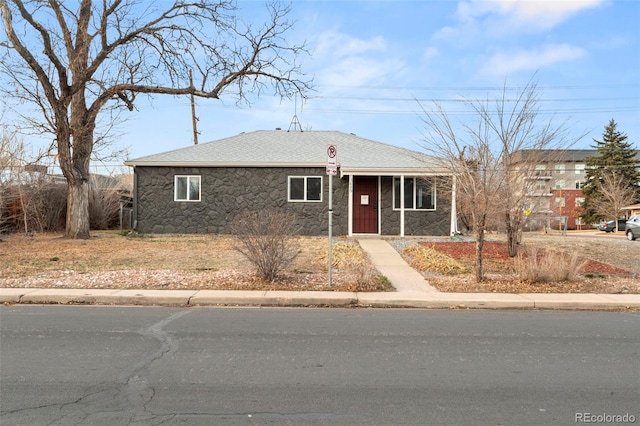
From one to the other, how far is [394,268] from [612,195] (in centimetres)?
5245

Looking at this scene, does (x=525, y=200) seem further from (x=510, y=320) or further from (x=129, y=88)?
(x=129, y=88)

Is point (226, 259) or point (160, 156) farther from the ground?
point (160, 156)

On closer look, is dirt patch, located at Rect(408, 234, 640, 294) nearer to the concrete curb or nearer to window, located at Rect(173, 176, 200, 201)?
the concrete curb

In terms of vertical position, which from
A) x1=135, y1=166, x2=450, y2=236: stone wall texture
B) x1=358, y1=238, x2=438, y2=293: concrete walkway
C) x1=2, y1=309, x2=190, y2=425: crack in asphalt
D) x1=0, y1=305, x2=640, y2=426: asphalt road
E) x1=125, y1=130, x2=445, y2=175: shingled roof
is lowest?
x1=0, y1=305, x2=640, y2=426: asphalt road

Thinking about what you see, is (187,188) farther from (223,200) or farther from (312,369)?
(312,369)

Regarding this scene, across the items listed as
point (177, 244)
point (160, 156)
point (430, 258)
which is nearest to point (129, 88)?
point (160, 156)

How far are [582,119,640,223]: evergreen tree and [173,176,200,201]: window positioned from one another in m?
54.3

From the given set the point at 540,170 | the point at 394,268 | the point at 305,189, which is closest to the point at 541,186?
the point at 540,170

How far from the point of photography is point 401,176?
18.3m

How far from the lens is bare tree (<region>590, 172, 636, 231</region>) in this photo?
53.4m

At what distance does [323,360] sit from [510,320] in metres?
3.83

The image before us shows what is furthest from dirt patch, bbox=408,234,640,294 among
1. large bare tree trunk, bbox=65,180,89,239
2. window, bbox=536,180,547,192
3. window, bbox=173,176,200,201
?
large bare tree trunk, bbox=65,180,89,239

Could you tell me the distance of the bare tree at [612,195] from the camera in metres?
53.4

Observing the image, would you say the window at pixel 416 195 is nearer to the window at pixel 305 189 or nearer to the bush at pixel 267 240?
the window at pixel 305 189
